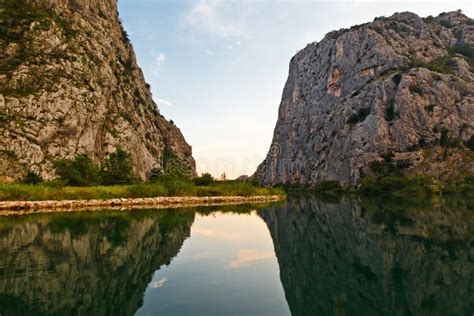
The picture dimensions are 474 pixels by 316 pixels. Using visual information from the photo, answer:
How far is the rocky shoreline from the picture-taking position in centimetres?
4647

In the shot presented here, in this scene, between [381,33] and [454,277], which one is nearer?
[454,277]

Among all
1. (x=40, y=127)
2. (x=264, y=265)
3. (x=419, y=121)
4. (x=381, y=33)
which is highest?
(x=381, y=33)

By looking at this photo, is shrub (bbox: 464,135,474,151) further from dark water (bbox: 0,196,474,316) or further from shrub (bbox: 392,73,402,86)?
dark water (bbox: 0,196,474,316)

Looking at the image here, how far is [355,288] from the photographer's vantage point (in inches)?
583

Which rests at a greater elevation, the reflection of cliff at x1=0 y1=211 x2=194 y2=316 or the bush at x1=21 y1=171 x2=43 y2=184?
the bush at x1=21 y1=171 x2=43 y2=184

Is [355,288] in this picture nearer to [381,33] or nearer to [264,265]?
[264,265]

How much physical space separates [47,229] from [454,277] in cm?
2856

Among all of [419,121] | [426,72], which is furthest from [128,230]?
[426,72]

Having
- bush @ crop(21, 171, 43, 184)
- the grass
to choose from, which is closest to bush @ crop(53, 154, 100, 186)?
bush @ crop(21, 171, 43, 184)

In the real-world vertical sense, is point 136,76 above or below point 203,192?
above

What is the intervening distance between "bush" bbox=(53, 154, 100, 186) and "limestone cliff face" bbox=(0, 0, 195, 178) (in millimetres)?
10001

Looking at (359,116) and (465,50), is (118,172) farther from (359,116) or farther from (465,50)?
(465,50)

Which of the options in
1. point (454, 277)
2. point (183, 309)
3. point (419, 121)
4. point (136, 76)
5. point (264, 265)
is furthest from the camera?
point (136, 76)

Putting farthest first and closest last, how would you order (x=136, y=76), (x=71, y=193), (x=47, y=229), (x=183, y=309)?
(x=136, y=76) → (x=71, y=193) → (x=47, y=229) → (x=183, y=309)
